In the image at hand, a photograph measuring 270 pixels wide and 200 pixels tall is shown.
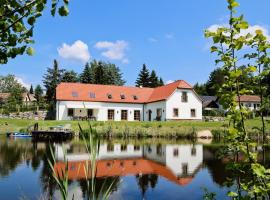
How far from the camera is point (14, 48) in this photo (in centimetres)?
256

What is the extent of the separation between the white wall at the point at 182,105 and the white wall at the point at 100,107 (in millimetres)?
Answer: 5204

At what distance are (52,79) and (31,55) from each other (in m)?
64.3

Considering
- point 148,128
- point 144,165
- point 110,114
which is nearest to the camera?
point 144,165

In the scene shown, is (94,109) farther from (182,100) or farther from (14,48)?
(14,48)

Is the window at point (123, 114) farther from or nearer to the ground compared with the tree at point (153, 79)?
nearer to the ground

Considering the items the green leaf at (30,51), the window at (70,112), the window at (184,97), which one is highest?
the window at (184,97)

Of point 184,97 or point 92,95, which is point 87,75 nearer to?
point 92,95

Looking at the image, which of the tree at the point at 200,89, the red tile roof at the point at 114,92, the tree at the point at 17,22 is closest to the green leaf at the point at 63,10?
the tree at the point at 17,22

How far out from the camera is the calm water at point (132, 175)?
339 inches

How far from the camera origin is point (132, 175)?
444 inches

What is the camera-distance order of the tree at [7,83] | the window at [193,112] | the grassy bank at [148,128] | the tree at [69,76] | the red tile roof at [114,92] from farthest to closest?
the tree at [7,83] → the tree at [69,76] → the window at [193,112] → the red tile roof at [114,92] → the grassy bank at [148,128]

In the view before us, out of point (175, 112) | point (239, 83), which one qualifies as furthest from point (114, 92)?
point (239, 83)

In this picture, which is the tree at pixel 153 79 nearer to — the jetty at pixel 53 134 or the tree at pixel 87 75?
→ the tree at pixel 87 75

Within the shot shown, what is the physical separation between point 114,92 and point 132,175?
2828cm
